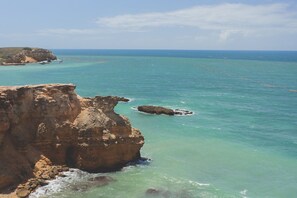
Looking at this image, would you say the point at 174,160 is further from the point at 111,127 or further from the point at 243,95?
the point at 243,95

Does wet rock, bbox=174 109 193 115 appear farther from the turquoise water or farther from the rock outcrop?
the turquoise water

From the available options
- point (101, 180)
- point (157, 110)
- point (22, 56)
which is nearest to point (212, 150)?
point (101, 180)

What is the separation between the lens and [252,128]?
183 feet

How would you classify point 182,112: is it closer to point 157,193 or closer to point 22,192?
point 157,193

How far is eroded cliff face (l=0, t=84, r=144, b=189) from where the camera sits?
31.8 metres

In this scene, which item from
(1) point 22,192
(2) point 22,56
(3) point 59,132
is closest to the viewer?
(1) point 22,192

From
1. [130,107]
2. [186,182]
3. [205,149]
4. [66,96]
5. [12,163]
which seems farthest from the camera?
[130,107]

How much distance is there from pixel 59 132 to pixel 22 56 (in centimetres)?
14628

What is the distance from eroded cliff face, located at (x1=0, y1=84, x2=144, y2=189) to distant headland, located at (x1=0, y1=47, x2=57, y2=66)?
134 meters

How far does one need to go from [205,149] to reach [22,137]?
66.8 feet

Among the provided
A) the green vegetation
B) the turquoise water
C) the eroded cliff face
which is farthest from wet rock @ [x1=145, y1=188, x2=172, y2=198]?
the green vegetation

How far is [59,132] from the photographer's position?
34.5m

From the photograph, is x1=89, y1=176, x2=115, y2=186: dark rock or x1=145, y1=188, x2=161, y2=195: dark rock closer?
x1=145, y1=188, x2=161, y2=195: dark rock

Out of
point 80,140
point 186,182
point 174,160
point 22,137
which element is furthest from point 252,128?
point 22,137
